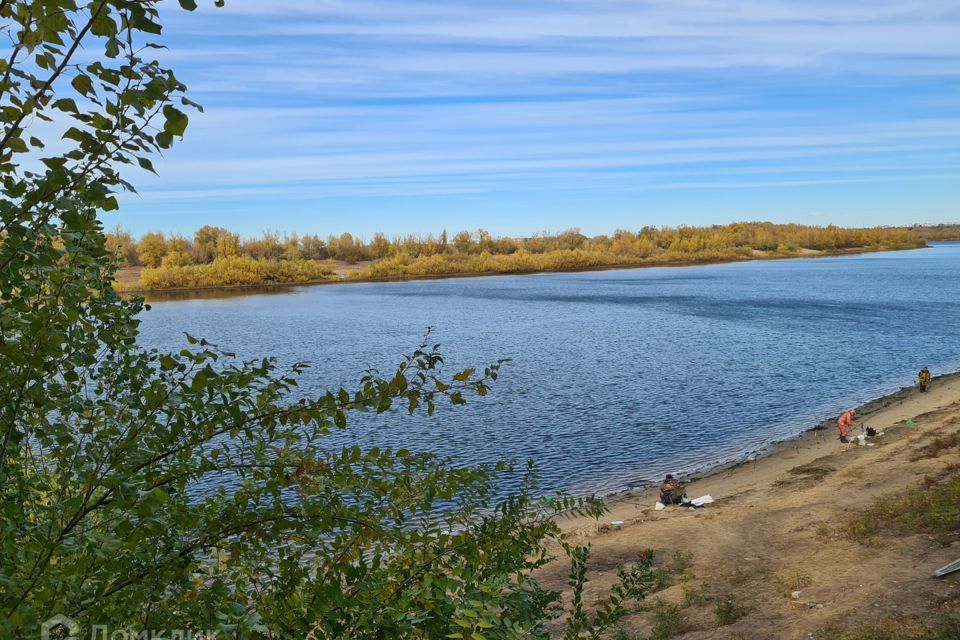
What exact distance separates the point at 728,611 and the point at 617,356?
32.0 m

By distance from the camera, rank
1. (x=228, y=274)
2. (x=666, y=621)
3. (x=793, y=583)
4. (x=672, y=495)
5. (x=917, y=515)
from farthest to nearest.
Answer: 1. (x=228, y=274)
2. (x=672, y=495)
3. (x=917, y=515)
4. (x=793, y=583)
5. (x=666, y=621)

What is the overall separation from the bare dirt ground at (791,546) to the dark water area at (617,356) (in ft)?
9.74

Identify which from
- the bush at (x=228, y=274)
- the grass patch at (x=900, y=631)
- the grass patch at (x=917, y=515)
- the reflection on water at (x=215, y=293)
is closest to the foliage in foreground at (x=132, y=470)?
the grass patch at (x=900, y=631)

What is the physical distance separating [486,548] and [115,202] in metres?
2.94

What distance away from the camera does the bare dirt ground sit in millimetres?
10594

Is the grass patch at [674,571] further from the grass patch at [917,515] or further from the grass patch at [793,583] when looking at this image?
the grass patch at [917,515]

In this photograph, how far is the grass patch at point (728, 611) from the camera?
35.8 feet

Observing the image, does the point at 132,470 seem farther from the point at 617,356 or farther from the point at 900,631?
the point at 617,356

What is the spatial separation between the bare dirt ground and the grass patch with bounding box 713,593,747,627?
102mm

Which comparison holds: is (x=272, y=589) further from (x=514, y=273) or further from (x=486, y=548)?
(x=514, y=273)

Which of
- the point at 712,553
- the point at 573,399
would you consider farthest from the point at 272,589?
the point at 573,399

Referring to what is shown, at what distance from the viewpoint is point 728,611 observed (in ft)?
36.5

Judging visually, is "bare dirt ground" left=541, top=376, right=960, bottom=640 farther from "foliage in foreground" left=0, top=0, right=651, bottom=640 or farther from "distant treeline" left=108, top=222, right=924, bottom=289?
"distant treeline" left=108, top=222, right=924, bottom=289

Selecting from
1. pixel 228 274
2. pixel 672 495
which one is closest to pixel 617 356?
pixel 672 495
